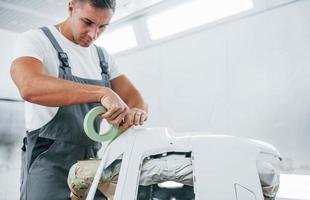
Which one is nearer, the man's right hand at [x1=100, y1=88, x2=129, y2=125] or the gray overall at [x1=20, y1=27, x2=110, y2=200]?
the man's right hand at [x1=100, y1=88, x2=129, y2=125]

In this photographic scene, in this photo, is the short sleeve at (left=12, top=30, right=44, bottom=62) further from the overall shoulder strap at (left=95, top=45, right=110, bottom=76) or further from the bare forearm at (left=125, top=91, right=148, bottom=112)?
the bare forearm at (left=125, top=91, right=148, bottom=112)

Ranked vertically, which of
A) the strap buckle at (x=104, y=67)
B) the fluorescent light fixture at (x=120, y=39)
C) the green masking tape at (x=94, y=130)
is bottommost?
the green masking tape at (x=94, y=130)

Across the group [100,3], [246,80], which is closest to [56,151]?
[100,3]

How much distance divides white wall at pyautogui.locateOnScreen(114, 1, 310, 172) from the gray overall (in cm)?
110

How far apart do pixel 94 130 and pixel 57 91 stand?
174 mm

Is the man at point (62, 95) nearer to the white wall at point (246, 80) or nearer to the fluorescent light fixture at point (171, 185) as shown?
the fluorescent light fixture at point (171, 185)

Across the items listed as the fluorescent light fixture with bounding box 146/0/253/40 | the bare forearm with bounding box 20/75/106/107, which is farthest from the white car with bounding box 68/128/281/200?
the fluorescent light fixture with bounding box 146/0/253/40

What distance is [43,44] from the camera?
117cm

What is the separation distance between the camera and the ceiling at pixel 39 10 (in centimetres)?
231

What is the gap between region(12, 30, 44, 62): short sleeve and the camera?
110 centimetres

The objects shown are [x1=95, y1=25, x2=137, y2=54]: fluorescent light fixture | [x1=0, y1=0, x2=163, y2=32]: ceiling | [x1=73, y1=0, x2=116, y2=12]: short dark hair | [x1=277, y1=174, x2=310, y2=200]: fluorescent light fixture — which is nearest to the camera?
[x1=73, y1=0, x2=116, y2=12]: short dark hair

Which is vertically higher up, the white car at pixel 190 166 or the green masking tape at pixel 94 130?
the green masking tape at pixel 94 130

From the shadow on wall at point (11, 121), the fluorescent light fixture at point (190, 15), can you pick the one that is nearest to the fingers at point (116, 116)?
the fluorescent light fixture at point (190, 15)

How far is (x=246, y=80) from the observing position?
1.97 metres
